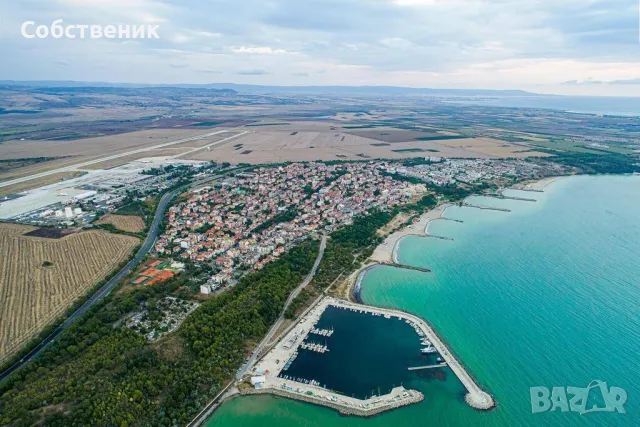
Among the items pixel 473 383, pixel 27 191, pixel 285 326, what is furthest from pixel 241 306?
pixel 27 191

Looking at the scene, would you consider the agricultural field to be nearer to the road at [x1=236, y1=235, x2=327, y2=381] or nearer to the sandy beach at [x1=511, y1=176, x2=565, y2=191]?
the sandy beach at [x1=511, y1=176, x2=565, y2=191]

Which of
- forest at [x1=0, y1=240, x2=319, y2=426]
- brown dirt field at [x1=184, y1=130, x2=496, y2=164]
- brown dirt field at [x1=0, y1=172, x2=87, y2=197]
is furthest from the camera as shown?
brown dirt field at [x1=184, y1=130, x2=496, y2=164]

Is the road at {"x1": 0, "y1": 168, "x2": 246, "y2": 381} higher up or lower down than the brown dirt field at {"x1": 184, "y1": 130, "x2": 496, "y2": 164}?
lower down

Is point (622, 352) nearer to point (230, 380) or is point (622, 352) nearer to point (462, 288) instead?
point (462, 288)

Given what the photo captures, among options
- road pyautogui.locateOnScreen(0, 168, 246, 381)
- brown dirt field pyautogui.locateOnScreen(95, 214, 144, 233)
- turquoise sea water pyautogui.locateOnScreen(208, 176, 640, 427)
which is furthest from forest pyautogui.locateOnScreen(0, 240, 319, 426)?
brown dirt field pyautogui.locateOnScreen(95, 214, 144, 233)

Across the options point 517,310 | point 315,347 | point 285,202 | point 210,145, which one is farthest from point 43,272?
point 210,145

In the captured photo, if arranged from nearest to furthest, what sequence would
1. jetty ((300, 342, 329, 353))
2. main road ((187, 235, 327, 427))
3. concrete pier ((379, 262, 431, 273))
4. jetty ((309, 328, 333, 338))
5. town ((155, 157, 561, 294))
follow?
main road ((187, 235, 327, 427)) < jetty ((300, 342, 329, 353)) < jetty ((309, 328, 333, 338)) < concrete pier ((379, 262, 431, 273)) < town ((155, 157, 561, 294))
